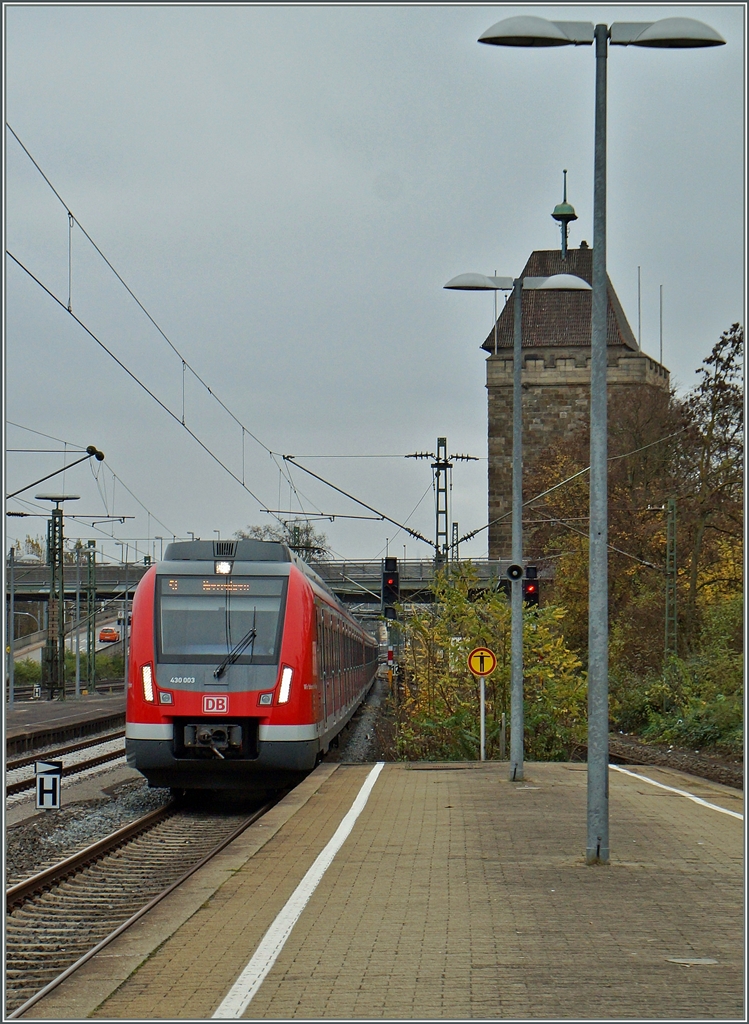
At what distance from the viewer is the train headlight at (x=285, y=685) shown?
16391 mm

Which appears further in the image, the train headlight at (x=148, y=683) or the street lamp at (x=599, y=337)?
the train headlight at (x=148, y=683)

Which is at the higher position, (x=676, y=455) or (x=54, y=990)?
(x=676, y=455)

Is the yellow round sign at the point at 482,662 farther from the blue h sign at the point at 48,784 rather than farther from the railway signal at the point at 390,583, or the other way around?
the railway signal at the point at 390,583

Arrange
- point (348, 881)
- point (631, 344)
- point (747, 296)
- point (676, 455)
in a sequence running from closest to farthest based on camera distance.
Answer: point (348, 881) < point (747, 296) < point (676, 455) < point (631, 344)

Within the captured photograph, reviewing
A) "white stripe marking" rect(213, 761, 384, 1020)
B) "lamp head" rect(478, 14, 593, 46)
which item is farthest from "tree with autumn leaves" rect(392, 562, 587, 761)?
"lamp head" rect(478, 14, 593, 46)

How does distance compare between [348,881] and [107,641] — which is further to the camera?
[107,641]

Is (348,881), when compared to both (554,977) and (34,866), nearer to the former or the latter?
(554,977)

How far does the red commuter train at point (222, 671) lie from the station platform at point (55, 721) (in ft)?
23.0

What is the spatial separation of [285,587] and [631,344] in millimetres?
56737

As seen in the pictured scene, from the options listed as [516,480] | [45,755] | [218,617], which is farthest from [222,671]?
[45,755]

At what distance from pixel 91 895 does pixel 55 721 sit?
2318cm

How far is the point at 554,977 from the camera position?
6.79 meters

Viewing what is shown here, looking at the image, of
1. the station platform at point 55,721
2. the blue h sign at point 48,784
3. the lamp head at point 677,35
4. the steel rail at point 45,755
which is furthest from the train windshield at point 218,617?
the lamp head at point 677,35

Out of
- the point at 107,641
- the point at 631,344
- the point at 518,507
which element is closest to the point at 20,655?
the point at 107,641
